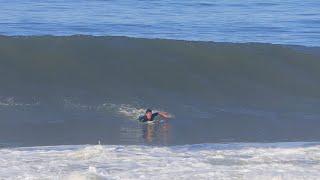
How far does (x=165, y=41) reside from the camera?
60.0 feet

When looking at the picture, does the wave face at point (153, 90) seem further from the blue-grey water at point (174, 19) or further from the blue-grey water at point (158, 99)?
the blue-grey water at point (174, 19)

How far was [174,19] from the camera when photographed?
2480 centimetres

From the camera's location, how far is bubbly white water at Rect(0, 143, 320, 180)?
8.88 metres

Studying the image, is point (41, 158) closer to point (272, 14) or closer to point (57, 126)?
point (57, 126)

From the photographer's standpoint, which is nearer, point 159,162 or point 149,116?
point 159,162

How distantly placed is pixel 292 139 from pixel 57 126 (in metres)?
3.15

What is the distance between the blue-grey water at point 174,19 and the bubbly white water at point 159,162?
1067cm

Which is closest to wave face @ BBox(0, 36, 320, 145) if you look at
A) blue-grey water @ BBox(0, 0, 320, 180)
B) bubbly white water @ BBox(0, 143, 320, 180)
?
blue-grey water @ BBox(0, 0, 320, 180)

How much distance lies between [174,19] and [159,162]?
612 inches

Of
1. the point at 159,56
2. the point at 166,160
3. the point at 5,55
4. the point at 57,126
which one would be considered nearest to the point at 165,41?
the point at 159,56

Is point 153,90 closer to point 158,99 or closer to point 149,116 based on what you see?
point 158,99

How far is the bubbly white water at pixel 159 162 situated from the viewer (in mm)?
8883

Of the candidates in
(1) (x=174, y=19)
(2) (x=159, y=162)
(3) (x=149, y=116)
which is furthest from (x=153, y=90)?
(1) (x=174, y=19)

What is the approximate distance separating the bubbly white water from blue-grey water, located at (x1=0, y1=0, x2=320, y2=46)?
35.0 feet
